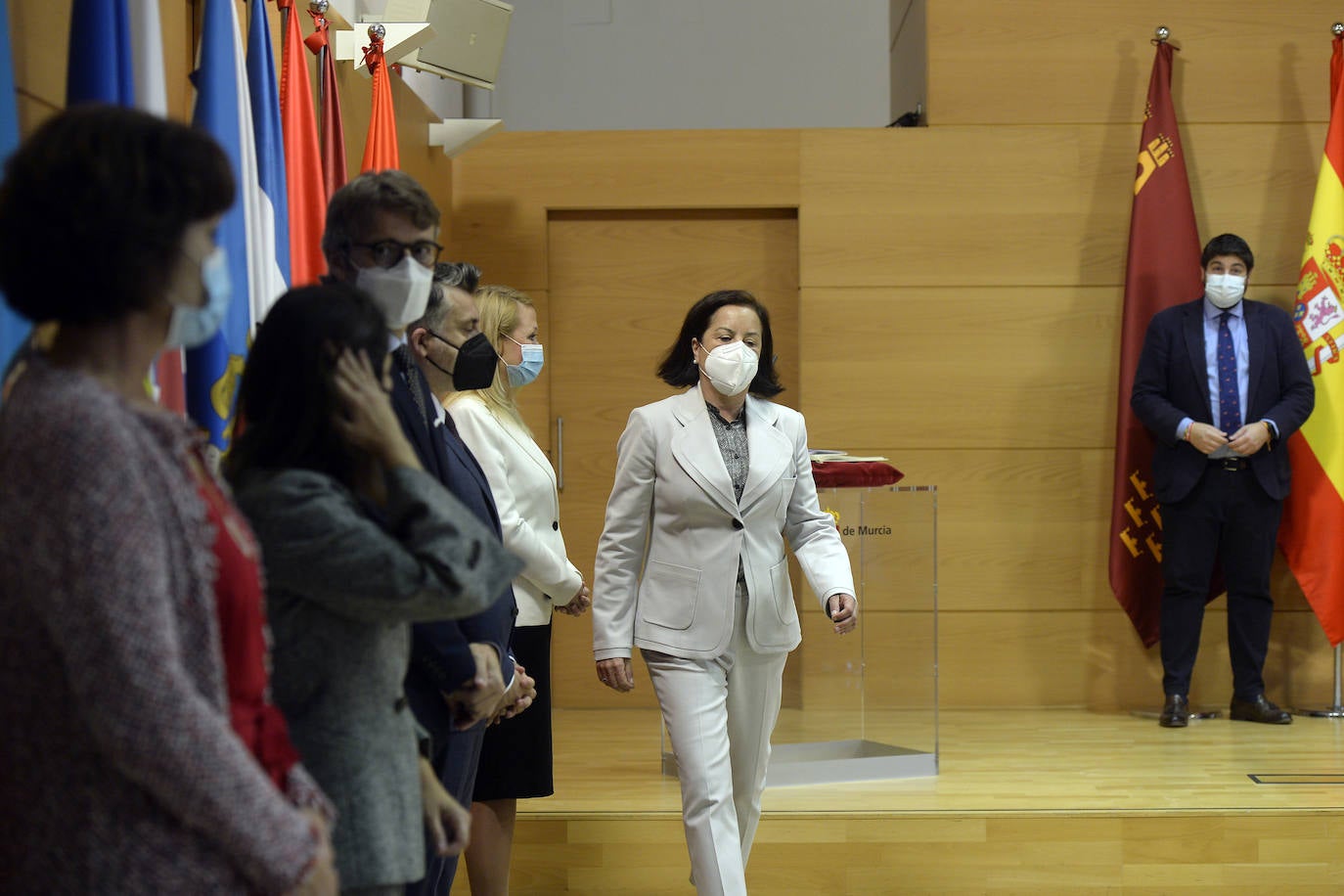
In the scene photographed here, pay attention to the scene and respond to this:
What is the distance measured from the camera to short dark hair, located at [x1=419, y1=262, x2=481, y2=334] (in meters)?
2.50

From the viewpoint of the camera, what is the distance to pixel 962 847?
3891mm

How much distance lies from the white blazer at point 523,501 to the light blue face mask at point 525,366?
5.2 inches

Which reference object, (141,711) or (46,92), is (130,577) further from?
(46,92)

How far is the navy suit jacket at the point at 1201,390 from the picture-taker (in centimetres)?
499

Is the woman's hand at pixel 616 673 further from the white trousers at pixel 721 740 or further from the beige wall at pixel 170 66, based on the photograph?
the beige wall at pixel 170 66

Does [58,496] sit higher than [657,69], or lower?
lower

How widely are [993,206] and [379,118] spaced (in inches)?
97.3

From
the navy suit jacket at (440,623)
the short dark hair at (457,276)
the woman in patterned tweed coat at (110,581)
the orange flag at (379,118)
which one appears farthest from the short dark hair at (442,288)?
the orange flag at (379,118)

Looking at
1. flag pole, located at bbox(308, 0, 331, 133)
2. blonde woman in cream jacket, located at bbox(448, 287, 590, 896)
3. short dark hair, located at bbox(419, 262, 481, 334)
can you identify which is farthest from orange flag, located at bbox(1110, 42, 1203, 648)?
short dark hair, located at bbox(419, 262, 481, 334)

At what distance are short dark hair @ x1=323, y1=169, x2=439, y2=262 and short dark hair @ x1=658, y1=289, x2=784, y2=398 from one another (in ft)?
4.73

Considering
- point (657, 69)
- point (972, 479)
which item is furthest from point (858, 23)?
point (972, 479)

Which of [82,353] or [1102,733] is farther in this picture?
[1102,733]

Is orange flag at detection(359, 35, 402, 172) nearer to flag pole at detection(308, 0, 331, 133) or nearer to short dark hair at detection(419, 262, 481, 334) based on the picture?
flag pole at detection(308, 0, 331, 133)

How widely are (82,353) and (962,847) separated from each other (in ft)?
10.4
